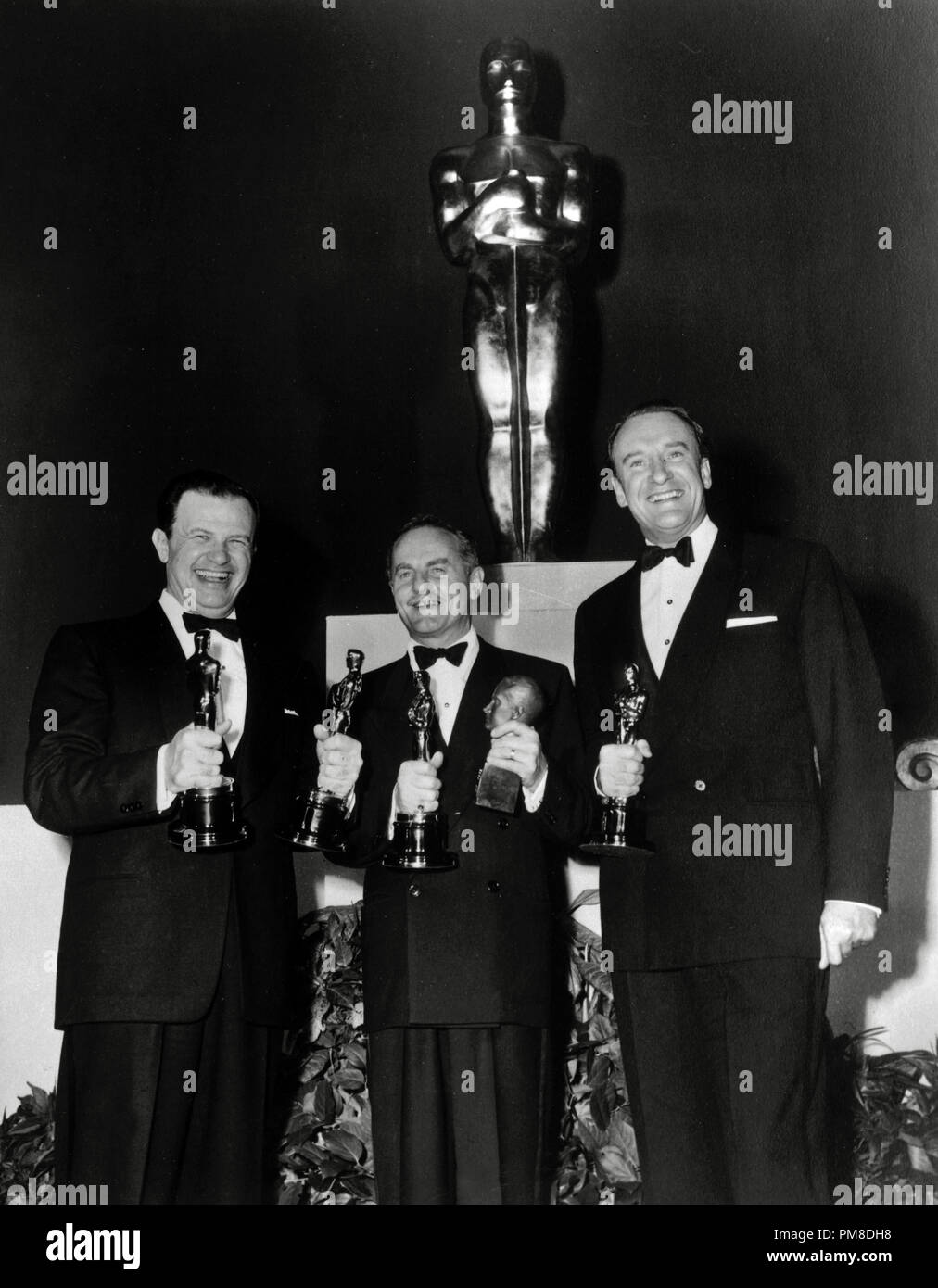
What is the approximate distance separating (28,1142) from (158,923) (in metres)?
1.29

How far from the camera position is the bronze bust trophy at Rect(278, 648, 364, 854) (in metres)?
3.02

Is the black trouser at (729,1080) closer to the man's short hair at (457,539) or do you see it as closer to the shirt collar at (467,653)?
the shirt collar at (467,653)

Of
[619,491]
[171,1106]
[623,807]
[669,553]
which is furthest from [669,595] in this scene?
[171,1106]

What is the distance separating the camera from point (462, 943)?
310 cm

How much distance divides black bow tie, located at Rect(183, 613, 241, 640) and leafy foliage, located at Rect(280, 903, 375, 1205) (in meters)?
0.87

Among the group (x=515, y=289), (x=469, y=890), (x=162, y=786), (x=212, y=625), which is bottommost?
(x=469, y=890)

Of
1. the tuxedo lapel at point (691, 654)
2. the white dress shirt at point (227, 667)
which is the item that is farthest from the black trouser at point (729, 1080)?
the white dress shirt at point (227, 667)

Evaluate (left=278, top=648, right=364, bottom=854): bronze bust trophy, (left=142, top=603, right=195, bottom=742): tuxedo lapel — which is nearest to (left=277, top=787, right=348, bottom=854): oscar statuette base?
(left=278, top=648, right=364, bottom=854): bronze bust trophy

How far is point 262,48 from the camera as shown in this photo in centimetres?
580

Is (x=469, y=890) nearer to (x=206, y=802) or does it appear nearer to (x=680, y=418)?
(x=206, y=802)

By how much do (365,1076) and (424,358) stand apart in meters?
2.95

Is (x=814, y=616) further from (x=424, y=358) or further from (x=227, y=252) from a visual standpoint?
(x=227, y=252)

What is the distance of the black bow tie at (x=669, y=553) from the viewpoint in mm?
3195

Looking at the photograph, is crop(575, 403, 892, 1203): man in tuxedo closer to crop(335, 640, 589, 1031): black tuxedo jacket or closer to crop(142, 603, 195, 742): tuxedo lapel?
crop(335, 640, 589, 1031): black tuxedo jacket
